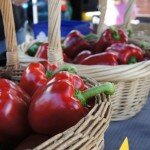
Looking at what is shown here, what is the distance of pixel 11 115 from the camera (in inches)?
16.1

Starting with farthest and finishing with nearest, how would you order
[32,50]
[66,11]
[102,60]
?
[66,11] < [32,50] < [102,60]

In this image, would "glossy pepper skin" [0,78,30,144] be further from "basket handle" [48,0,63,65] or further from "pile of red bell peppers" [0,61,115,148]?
"basket handle" [48,0,63,65]

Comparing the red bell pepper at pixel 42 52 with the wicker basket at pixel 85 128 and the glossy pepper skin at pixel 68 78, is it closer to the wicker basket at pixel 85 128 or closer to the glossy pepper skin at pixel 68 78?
the wicker basket at pixel 85 128

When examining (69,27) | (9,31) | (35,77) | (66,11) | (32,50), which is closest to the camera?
(35,77)

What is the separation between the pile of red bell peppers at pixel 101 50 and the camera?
0.75 m

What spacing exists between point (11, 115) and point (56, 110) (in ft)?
0.21

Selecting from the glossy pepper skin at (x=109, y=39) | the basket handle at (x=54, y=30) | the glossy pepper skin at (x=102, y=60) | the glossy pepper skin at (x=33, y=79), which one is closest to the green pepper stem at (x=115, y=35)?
the glossy pepper skin at (x=109, y=39)

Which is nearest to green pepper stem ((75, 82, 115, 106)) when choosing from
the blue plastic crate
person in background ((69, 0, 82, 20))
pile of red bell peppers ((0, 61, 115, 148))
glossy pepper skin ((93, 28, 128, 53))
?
pile of red bell peppers ((0, 61, 115, 148))

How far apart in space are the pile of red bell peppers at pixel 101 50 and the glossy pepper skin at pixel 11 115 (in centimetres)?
34

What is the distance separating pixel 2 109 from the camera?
0.41 m

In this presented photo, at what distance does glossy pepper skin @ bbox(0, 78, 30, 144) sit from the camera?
0.41m

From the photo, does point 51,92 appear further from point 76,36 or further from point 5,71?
point 76,36

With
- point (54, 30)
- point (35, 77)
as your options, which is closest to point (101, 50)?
point (54, 30)

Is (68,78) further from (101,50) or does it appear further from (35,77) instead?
(101,50)
